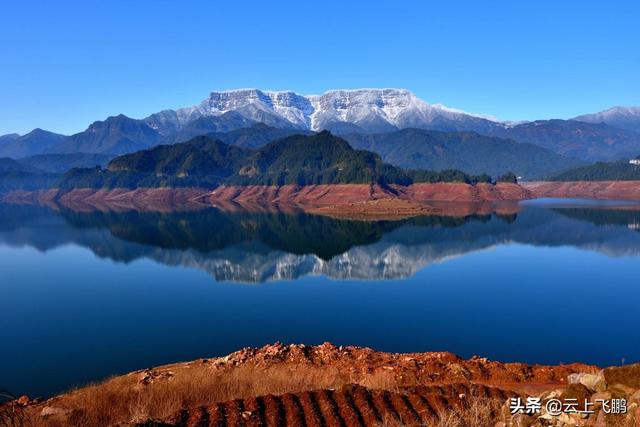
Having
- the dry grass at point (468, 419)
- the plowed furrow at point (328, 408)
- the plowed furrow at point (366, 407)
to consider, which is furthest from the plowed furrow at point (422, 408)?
the plowed furrow at point (328, 408)

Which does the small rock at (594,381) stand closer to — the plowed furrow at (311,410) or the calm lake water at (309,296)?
the plowed furrow at (311,410)

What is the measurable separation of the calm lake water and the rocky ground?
8137 mm

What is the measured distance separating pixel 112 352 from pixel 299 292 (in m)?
23.6

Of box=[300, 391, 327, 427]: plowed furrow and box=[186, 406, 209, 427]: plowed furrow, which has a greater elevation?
box=[186, 406, 209, 427]: plowed furrow

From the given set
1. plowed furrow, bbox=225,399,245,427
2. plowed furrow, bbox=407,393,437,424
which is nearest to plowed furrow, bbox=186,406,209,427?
plowed furrow, bbox=225,399,245,427

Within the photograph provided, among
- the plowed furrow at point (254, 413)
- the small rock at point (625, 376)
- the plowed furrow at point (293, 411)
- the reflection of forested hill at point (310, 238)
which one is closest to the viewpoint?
the small rock at point (625, 376)

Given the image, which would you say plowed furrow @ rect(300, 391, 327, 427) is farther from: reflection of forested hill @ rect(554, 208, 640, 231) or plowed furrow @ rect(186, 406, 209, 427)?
reflection of forested hill @ rect(554, 208, 640, 231)

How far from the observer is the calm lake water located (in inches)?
1282

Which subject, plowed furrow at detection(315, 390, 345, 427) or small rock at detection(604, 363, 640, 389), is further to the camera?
plowed furrow at detection(315, 390, 345, 427)

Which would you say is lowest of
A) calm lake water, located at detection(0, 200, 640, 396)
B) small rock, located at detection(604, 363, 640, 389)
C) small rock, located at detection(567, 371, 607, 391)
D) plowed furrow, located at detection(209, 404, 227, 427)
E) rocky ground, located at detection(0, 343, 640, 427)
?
calm lake water, located at detection(0, 200, 640, 396)

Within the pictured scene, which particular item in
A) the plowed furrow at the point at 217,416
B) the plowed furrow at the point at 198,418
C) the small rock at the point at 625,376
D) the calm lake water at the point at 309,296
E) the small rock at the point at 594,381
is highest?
the small rock at the point at 625,376

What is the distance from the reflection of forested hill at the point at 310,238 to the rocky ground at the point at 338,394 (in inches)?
1417

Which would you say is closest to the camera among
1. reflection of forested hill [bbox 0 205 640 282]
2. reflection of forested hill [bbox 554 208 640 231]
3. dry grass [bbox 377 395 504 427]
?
dry grass [bbox 377 395 504 427]

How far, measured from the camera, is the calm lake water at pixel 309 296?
32.6 metres
